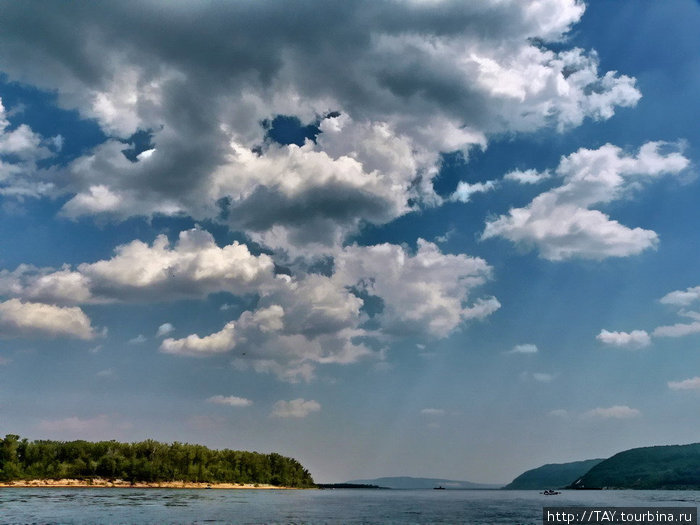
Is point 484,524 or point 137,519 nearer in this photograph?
point 137,519

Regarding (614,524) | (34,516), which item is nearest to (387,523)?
(614,524)

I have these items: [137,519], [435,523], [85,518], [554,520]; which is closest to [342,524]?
[435,523]

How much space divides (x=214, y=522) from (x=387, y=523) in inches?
1147

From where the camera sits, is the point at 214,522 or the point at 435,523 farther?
the point at 435,523

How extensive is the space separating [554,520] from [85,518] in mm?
86458

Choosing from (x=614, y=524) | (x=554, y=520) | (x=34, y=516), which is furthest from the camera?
(x=554, y=520)

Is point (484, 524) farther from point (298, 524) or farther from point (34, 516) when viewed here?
point (34, 516)

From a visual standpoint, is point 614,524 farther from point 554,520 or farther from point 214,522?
point 214,522

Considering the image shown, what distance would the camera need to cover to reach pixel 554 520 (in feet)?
378

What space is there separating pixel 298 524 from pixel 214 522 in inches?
513

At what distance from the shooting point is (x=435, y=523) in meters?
98.4

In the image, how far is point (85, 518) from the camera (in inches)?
3561

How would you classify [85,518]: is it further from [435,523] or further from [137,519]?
[435,523]

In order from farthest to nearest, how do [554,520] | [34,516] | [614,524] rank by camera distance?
[554,520], [614,524], [34,516]
